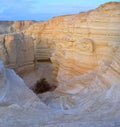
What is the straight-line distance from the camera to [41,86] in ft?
30.4

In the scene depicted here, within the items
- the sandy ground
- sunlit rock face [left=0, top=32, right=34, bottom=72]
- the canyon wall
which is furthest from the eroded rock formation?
the sandy ground

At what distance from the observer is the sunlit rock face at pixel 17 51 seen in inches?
386

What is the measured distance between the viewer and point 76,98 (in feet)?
20.0

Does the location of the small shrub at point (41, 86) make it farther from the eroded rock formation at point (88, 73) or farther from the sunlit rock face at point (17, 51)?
the sunlit rock face at point (17, 51)

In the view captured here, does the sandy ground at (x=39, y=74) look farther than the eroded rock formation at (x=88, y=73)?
Yes

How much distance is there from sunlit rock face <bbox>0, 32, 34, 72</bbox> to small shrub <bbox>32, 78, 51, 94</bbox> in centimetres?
85

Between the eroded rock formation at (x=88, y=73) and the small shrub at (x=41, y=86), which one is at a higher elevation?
the eroded rock formation at (x=88, y=73)

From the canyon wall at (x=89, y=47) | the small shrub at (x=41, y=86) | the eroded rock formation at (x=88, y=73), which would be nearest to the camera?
the eroded rock formation at (x=88, y=73)

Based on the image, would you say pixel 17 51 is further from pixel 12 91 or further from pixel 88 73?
pixel 12 91

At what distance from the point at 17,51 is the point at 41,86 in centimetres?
146

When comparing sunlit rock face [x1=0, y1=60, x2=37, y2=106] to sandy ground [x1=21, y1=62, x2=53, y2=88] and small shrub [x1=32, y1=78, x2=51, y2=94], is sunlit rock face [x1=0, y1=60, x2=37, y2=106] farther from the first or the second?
sandy ground [x1=21, y1=62, x2=53, y2=88]

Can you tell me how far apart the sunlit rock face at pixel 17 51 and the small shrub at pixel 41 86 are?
0.85 m

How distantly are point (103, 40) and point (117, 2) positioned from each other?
0.82 meters

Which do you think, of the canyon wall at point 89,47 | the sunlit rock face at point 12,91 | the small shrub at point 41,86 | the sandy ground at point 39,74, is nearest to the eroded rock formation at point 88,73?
the canyon wall at point 89,47
